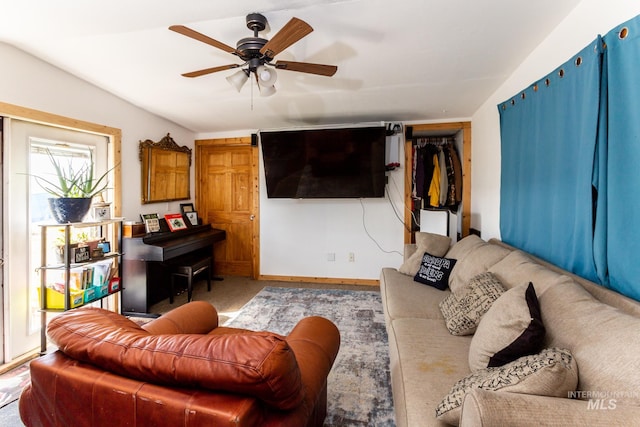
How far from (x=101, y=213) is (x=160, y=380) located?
2568mm

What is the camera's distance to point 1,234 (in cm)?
222

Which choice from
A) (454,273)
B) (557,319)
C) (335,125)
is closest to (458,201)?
(454,273)

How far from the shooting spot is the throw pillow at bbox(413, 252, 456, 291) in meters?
2.51

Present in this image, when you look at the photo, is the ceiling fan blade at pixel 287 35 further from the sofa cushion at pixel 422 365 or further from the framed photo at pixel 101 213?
the framed photo at pixel 101 213

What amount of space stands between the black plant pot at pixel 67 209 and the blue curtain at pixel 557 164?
3.51 metres

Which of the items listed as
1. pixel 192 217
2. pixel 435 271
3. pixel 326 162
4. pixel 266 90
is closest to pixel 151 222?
pixel 192 217

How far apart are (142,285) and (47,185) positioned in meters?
1.28

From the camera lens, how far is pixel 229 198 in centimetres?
457

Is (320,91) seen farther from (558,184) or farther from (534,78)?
(558,184)

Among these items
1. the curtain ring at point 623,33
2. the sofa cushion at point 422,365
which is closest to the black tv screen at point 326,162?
the sofa cushion at point 422,365

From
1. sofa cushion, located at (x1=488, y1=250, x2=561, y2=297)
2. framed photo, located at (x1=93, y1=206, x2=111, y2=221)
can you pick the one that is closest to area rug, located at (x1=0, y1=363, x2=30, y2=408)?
framed photo, located at (x1=93, y1=206, x2=111, y2=221)

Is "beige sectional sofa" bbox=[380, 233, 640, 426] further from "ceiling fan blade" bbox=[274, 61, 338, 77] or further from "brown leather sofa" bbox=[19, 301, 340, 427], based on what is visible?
"ceiling fan blade" bbox=[274, 61, 338, 77]

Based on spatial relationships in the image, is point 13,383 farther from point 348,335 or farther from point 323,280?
point 323,280

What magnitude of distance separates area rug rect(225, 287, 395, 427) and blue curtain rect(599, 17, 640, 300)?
53.0 inches
